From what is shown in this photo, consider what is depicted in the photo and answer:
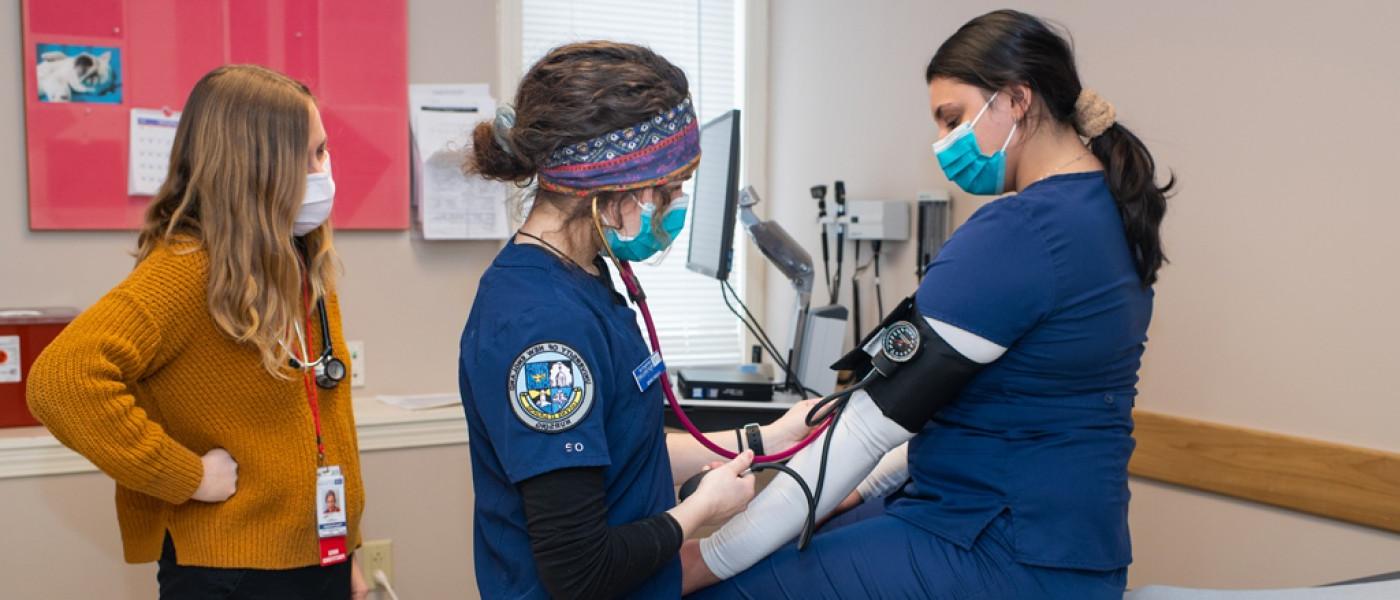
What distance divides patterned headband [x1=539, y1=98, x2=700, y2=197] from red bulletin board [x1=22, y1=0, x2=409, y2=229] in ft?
4.96

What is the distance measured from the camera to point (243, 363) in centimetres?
150

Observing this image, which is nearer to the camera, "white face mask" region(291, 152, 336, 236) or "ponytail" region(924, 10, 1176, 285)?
"ponytail" region(924, 10, 1176, 285)

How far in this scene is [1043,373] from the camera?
1.24 metres

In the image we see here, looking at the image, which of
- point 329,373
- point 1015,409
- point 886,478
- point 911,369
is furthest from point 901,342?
point 329,373

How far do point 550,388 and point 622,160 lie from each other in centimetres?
27

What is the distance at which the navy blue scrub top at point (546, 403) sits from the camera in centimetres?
105

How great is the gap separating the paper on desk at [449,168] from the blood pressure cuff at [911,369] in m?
1.55

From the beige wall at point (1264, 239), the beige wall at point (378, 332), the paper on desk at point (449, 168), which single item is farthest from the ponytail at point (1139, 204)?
the beige wall at point (378, 332)

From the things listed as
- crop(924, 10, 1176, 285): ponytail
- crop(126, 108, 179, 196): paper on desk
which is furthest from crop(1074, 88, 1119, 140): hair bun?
crop(126, 108, 179, 196): paper on desk

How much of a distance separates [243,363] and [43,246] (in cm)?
118

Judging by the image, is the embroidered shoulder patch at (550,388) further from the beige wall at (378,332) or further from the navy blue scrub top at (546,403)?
the beige wall at (378,332)

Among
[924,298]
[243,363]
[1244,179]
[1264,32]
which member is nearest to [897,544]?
[924,298]

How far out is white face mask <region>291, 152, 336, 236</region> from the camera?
160 centimetres

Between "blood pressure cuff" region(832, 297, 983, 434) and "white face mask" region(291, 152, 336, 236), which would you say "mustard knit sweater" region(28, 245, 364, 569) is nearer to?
"white face mask" region(291, 152, 336, 236)
